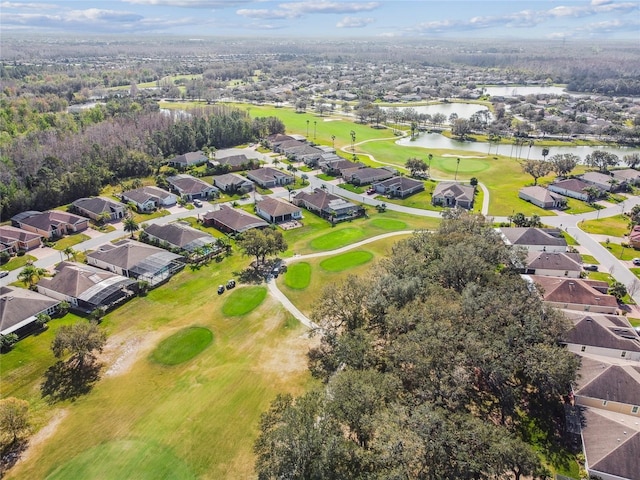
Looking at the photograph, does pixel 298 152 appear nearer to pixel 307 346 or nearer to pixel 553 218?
pixel 553 218

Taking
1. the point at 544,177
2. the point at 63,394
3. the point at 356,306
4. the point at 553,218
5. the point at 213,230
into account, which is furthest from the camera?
the point at 544,177

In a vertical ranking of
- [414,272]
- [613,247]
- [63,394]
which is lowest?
[63,394]

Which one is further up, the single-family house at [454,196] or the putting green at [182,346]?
the single-family house at [454,196]

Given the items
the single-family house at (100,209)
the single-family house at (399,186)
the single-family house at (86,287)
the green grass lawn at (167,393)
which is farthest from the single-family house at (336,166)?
the single-family house at (86,287)

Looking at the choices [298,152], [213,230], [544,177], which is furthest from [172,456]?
[544,177]

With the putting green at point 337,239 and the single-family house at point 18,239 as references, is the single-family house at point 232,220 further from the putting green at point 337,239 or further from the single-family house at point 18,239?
the single-family house at point 18,239

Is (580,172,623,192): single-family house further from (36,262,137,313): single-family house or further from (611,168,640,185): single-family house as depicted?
(36,262,137,313): single-family house
